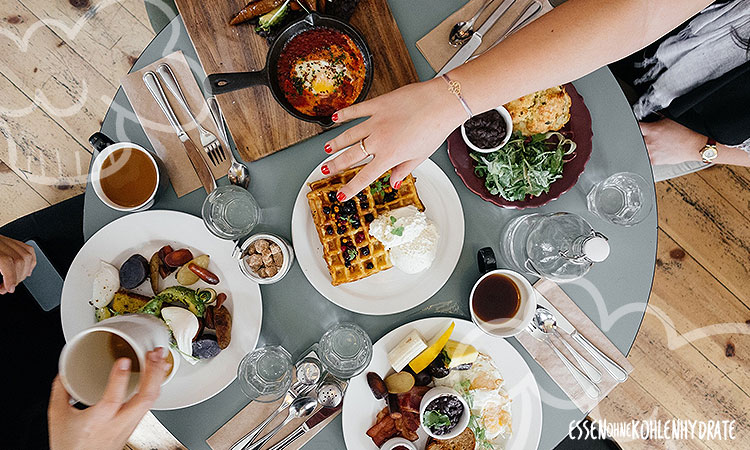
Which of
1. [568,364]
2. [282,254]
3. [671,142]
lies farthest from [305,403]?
[671,142]

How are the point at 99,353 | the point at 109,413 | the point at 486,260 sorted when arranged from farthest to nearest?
1. the point at 486,260
2. the point at 99,353
3. the point at 109,413

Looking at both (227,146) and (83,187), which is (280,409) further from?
(83,187)

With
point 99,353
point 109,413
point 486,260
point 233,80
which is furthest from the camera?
point 486,260

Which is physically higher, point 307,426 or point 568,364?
point 307,426

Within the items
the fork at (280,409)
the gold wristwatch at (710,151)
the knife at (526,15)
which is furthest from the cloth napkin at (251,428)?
the gold wristwatch at (710,151)

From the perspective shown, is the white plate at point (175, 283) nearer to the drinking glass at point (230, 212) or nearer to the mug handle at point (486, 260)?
the drinking glass at point (230, 212)

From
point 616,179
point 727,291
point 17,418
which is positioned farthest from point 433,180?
point 727,291

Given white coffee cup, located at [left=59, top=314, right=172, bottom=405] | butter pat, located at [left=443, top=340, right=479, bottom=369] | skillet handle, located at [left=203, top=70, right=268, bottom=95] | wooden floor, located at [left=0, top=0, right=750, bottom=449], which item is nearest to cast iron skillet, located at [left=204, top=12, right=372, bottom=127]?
skillet handle, located at [left=203, top=70, right=268, bottom=95]

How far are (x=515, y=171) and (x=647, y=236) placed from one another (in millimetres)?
551

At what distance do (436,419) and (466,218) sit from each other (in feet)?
2.21

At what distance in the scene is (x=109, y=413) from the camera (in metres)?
1.25

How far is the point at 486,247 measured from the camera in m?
1.67

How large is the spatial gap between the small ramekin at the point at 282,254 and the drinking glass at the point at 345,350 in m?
0.25

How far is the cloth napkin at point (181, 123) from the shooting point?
166 centimetres
